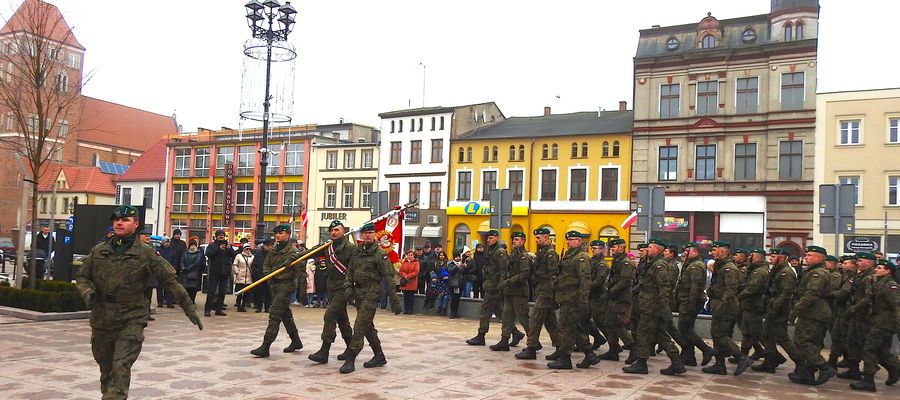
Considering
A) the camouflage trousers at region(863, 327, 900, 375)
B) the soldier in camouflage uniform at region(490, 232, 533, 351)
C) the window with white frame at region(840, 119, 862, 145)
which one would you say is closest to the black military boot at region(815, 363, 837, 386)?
the camouflage trousers at region(863, 327, 900, 375)

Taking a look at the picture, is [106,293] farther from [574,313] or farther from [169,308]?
[169,308]

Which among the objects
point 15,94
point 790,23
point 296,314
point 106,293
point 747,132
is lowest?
point 296,314

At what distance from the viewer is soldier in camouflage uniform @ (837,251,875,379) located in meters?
10.8

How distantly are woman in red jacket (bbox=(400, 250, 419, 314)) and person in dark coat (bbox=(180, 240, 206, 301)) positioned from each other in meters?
5.00

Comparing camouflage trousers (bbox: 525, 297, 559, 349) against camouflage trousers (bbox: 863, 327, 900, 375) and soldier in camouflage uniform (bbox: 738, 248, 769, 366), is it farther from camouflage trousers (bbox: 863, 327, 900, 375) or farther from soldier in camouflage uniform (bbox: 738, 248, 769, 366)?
camouflage trousers (bbox: 863, 327, 900, 375)

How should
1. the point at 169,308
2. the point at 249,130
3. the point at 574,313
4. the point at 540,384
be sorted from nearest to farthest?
1. the point at 540,384
2. the point at 574,313
3. the point at 169,308
4. the point at 249,130

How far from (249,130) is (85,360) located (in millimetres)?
53408

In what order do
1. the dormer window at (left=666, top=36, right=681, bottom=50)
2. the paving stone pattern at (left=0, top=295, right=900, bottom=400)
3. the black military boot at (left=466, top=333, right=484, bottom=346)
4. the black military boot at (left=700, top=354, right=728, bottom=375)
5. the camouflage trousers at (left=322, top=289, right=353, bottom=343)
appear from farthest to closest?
1. the dormer window at (left=666, top=36, right=681, bottom=50)
2. the black military boot at (left=466, top=333, right=484, bottom=346)
3. the black military boot at (left=700, top=354, right=728, bottom=375)
4. the camouflage trousers at (left=322, top=289, right=353, bottom=343)
5. the paving stone pattern at (left=0, top=295, right=900, bottom=400)

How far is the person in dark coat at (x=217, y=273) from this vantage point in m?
17.2

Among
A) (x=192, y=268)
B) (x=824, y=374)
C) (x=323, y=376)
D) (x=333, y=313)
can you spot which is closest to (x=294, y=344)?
(x=333, y=313)

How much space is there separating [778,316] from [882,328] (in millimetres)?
1359

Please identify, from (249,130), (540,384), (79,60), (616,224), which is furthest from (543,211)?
(79,60)

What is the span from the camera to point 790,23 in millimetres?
39406

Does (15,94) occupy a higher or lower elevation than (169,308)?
higher
